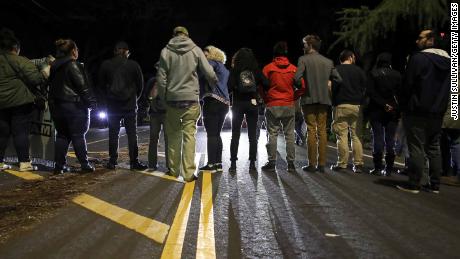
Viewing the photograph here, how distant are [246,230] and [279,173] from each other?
11.1ft

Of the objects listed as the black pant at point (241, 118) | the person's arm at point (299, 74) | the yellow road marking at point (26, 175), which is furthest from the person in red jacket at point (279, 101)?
the yellow road marking at point (26, 175)

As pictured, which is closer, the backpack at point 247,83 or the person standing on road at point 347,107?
the backpack at point 247,83

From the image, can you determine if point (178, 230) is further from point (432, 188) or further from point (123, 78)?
point (123, 78)

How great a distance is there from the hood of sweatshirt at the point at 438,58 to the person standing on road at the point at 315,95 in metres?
1.90

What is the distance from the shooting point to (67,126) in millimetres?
7789

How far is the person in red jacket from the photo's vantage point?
8102mm

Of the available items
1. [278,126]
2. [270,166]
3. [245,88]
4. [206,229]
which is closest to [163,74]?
[245,88]

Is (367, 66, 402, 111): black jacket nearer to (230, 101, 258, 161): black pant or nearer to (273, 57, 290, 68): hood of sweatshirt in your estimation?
(273, 57, 290, 68): hood of sweatshirt

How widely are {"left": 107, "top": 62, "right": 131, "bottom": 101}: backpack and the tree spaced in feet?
27.7

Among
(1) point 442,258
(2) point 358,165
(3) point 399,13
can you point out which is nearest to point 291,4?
(3) point 399,13

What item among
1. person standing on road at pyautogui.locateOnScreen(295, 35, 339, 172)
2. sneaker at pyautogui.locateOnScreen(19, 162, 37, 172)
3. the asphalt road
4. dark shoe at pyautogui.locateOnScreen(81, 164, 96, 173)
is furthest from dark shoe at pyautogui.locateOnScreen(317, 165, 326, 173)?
sneaker at pyautogui.locateOnScreen(19, 162, 37, 172)

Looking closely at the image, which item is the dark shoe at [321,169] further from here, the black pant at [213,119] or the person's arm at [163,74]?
the person's arm at [163,74]

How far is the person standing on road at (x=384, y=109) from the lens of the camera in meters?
8.10

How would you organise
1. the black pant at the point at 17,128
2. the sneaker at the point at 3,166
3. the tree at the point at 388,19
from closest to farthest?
1. the black pant at the point at 17,128
2. the sneaker at the point at 3,166
3. the tree at the point at 388,19
